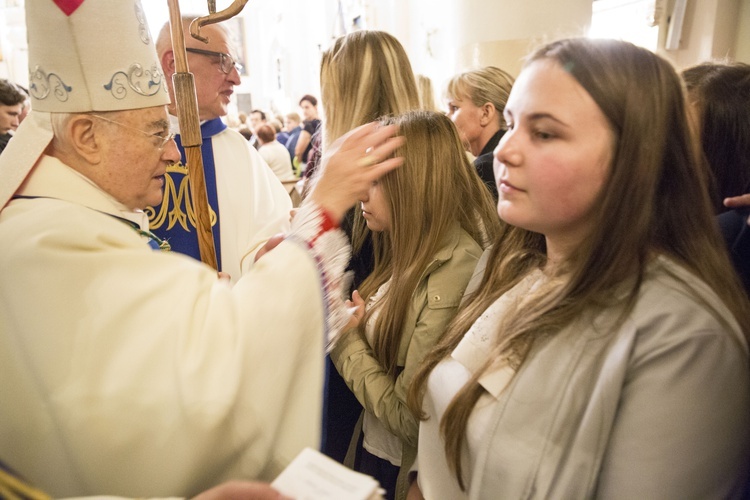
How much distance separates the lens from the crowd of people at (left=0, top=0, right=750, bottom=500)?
1010 mm

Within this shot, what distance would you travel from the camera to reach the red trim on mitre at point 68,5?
50.6 inches

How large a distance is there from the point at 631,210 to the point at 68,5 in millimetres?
1358

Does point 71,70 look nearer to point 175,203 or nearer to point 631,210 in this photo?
point 175,203

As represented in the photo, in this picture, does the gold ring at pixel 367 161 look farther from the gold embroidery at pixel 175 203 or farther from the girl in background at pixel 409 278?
the gold embroidery at pixel 175 203

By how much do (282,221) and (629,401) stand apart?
5.80 feet

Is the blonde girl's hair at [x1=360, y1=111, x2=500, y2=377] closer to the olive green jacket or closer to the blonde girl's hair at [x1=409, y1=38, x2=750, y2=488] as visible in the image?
the olive green jacket

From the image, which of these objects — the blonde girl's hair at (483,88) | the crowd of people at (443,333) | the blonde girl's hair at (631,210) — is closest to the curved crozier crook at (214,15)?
the crowd of people at (443,333)

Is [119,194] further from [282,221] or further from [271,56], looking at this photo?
[271,56]

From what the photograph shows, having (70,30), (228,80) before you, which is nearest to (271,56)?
(228,80)

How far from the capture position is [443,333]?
1.54 meters

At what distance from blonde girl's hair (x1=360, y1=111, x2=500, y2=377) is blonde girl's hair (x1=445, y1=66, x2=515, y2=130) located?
1.20 meters

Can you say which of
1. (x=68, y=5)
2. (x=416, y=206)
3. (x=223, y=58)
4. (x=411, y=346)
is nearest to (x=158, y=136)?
(x=68, y=5)

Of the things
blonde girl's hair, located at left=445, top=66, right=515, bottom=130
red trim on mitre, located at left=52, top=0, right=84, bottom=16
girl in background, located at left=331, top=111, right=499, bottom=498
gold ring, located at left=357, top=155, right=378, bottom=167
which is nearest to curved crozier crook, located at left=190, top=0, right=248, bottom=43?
red trim on mitre, located at left=52, top=0, right=84, bottom=16

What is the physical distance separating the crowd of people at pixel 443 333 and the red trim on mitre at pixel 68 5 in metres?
0.02
